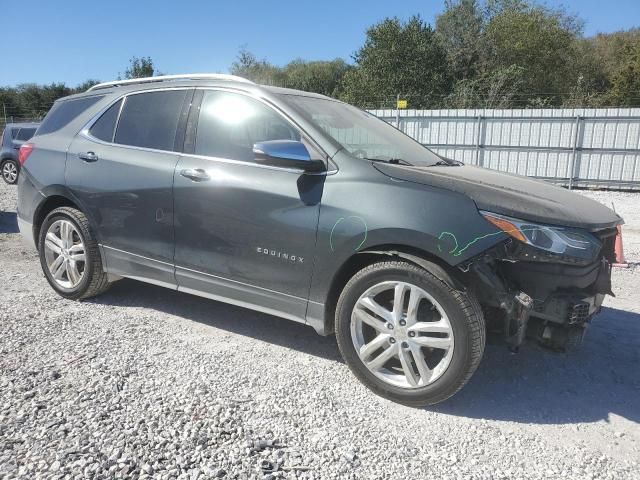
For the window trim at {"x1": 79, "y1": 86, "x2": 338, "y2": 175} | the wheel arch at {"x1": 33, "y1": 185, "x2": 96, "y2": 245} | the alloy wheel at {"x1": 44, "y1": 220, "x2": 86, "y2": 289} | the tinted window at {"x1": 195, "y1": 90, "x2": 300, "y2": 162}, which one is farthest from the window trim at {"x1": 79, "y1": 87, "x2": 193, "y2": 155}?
the alloy wheel at {"x1": 44, "y1": 220, "x2": 86, "y2": 289}

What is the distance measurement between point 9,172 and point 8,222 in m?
6.38

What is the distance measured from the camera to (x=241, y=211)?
3217 mm

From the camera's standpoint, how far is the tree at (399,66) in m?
31.1

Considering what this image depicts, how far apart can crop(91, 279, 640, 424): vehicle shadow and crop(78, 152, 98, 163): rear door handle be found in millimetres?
1211

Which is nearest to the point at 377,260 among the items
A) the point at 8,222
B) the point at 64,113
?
the point at 64,113

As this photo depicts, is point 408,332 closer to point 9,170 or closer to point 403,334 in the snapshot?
point 403,334

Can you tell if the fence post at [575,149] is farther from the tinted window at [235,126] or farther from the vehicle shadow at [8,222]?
the vehicle shadow at [8,222]

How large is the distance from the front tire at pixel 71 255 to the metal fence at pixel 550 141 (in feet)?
Result: 41.1

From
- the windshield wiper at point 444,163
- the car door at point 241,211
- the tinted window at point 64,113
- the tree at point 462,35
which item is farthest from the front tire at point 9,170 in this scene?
the tree at point 462,35

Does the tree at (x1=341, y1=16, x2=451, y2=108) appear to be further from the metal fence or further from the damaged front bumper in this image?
the damaged front bumper

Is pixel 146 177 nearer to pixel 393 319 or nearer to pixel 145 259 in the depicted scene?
pixel 145 259

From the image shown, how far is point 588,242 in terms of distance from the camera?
266 centimetres

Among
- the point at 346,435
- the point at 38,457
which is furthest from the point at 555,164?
the point at 38,457

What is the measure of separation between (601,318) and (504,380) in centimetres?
159
